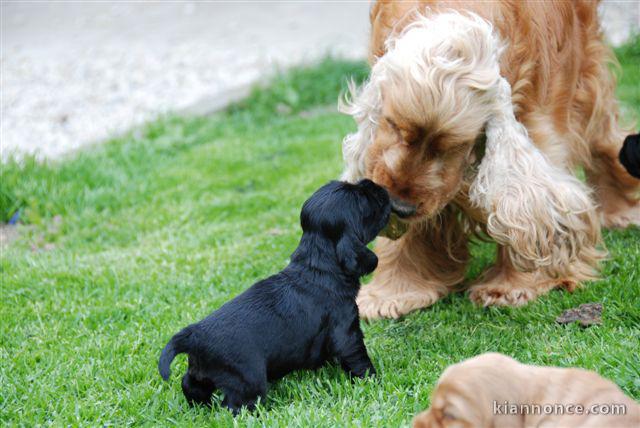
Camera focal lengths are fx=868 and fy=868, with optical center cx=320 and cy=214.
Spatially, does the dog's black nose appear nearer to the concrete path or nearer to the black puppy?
the black puppy

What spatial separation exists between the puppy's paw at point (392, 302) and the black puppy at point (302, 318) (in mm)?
760

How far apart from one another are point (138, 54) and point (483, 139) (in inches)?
306

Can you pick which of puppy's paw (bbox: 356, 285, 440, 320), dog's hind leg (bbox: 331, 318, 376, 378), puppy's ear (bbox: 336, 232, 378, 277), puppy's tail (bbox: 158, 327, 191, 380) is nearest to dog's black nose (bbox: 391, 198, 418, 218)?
puppy's ear (bbox: 336, 232, 378, 277)

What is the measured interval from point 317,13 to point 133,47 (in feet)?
9.35

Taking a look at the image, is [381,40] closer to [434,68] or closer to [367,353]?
[434,68]

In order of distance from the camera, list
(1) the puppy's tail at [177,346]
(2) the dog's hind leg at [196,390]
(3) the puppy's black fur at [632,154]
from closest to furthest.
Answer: (1) the puppy's tail at [177,346], (2) the dog's hind leg at [196,390], (3) the puppy's black fur at [632,154]

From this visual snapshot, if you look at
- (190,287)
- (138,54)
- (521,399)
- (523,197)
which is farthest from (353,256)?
(138,54)

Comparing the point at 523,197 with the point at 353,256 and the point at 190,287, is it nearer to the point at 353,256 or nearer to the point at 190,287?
the point at 353,256

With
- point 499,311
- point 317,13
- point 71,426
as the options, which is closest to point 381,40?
point 499,311

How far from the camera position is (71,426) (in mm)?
3303

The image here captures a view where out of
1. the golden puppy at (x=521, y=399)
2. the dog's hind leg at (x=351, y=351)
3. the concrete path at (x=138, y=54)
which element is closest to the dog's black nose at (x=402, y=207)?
the dog's hind leg at (x=351, y=351)

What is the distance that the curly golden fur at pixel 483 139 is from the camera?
3621mm

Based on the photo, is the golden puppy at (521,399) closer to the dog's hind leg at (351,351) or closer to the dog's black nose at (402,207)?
the dog's hind leg at (351,351)

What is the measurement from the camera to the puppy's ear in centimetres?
355
